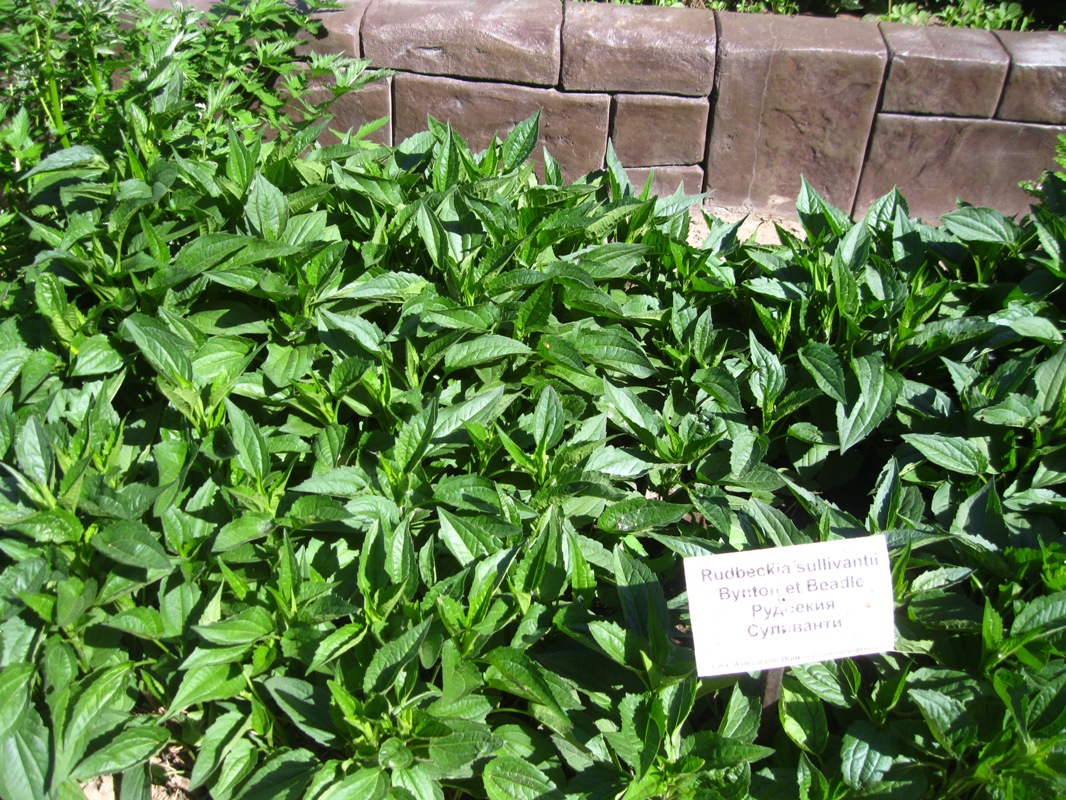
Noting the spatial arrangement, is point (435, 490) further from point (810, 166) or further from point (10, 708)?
point (810, 166)

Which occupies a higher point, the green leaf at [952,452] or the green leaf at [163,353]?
the green leaf at [163,353]

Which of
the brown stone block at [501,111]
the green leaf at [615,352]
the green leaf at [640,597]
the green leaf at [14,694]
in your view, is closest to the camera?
the green leaf at [14,694]

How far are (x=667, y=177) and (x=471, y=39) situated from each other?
0.99 m

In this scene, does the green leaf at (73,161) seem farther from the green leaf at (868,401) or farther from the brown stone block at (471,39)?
the green leaf at (868,401)

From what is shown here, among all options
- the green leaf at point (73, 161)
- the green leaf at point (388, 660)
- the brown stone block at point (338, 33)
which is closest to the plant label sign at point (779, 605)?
the green leaf at point (388, 660)

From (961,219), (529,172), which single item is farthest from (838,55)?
(529,172)

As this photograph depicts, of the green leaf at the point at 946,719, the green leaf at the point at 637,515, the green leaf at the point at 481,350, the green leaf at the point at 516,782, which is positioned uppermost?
the green leaf at the point at 481,350

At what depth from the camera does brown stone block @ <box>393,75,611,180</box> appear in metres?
3.64

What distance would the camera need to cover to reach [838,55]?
3.54 metres

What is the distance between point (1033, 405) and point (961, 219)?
2.48 ft

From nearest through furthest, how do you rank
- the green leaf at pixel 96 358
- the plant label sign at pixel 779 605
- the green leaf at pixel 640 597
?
the plant label sign at pixel 779 605
the green leaf at pixel 640 597
the green leaf at pixel 96 358

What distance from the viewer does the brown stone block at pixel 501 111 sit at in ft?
11.9

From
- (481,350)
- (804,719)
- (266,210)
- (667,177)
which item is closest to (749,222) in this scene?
(667,177)

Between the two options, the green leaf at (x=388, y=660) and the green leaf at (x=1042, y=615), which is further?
the green leaf at (x=1042, y=615)
